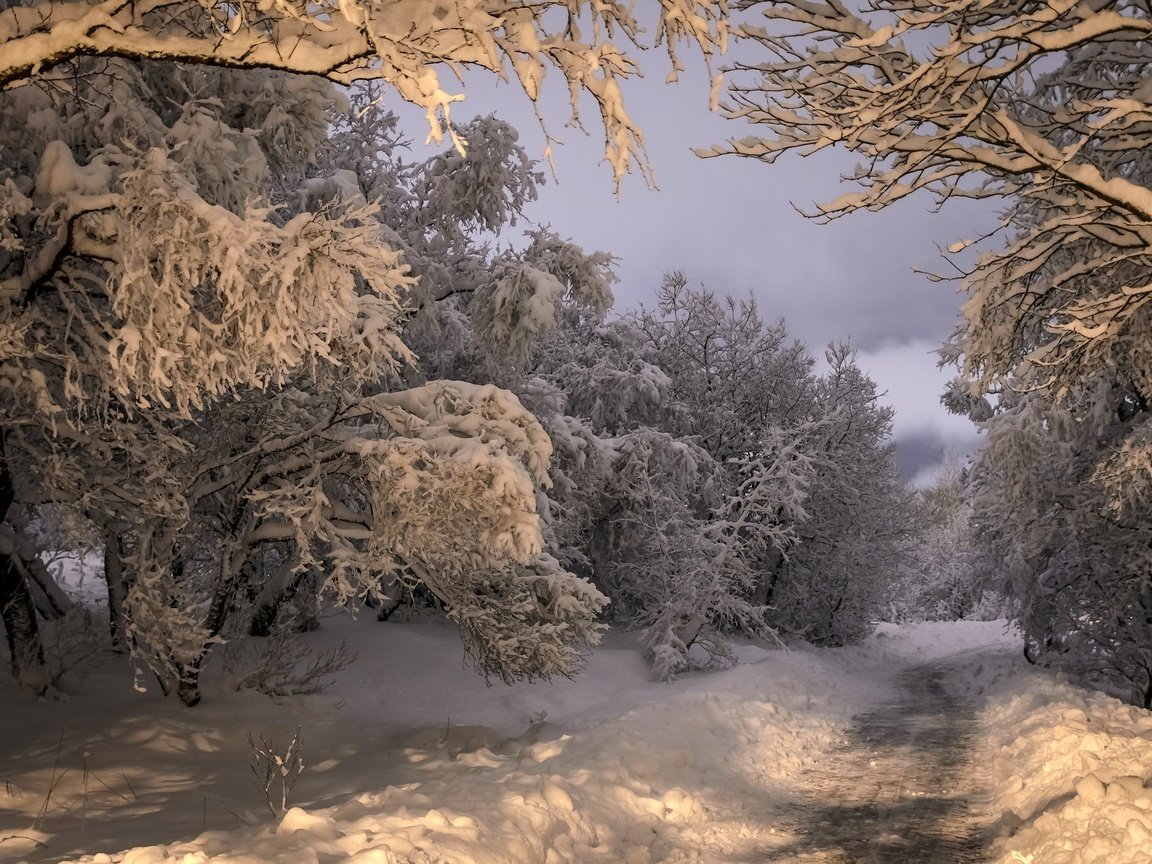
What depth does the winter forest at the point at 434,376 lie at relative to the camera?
5145 mm

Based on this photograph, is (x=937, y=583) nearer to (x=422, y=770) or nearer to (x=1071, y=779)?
(x=1071, y=779)

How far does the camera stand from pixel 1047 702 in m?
12.2

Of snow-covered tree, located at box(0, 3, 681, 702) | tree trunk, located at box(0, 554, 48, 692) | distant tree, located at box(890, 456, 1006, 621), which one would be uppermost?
snow-covered tree, located at box(0, 3, 681, 702)

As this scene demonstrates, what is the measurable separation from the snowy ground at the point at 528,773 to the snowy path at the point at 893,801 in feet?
0.17

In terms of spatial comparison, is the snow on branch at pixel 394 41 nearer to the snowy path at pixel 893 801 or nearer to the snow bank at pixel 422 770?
the snow bank at pixel 422 770

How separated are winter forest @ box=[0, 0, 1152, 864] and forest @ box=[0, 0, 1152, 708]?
4 centimetres

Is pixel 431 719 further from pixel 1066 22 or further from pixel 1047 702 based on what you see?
pixel 1066 22

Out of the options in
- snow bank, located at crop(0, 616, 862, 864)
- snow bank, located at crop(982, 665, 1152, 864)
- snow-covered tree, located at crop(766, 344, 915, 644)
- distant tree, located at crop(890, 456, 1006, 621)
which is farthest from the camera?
distant tree, located at crop(890, 456, 1006, 621)

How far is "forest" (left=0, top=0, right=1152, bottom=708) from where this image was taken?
16.5 feet

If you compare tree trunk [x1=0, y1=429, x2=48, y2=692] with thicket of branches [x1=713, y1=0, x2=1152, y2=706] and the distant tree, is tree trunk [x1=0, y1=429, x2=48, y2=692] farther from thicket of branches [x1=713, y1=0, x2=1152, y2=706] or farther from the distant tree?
the distant tree

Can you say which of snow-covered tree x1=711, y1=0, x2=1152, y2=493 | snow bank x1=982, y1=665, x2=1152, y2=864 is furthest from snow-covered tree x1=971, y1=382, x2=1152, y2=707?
snow-covered tree x1=711, y1=0, x2=1152, y2=493

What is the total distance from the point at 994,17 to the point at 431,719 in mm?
10354

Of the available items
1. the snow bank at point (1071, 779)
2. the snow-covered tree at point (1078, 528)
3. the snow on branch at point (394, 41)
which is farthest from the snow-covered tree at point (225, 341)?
the snow-covered tree at point (1078, 528)

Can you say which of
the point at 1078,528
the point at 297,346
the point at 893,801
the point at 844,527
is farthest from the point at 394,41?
the point at 844,527
